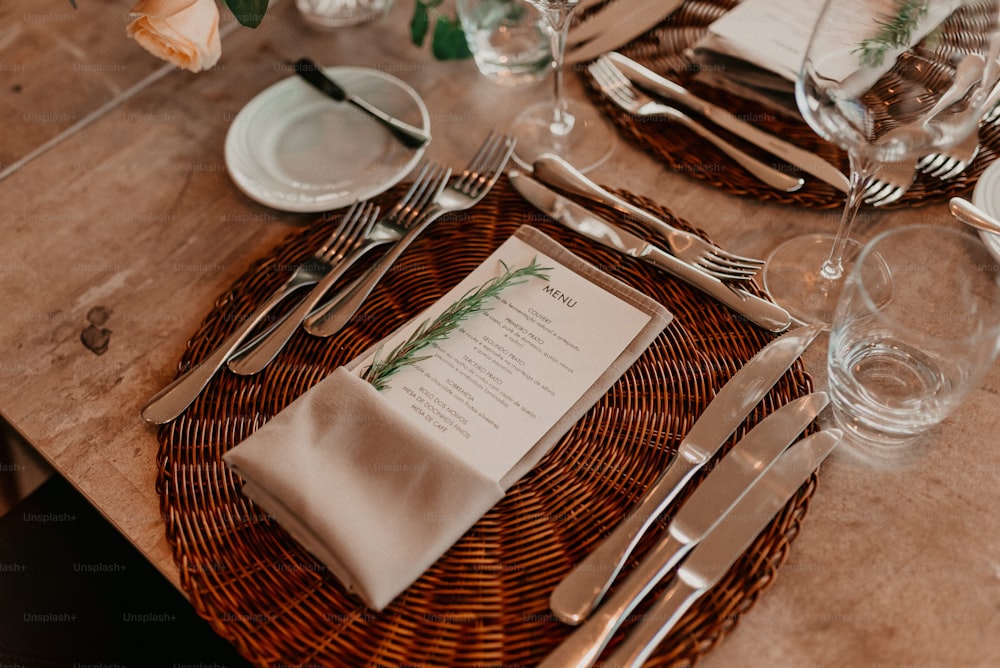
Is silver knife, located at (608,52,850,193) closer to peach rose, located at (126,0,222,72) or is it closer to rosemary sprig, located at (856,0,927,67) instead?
rosemary sprig, located at (856,0,927,67)

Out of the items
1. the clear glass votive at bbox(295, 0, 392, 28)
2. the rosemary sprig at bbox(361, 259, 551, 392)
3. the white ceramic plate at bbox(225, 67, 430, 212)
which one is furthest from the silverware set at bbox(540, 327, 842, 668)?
the clear glass votive at bbox(295, 0, 392, 28)

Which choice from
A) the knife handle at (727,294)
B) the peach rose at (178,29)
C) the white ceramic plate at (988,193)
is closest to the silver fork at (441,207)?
the knife handle at (727,294)

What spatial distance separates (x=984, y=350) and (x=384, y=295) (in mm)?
567

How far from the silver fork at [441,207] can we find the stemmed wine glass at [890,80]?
1.20ft

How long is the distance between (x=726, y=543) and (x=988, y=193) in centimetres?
54

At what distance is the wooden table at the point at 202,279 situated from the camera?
0.67 m

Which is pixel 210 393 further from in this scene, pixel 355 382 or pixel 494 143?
pixel 494 143

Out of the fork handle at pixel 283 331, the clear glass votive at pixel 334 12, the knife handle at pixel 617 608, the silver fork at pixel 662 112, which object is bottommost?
the fork handle at pixel 283 331

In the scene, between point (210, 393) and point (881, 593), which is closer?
point (881, 593)

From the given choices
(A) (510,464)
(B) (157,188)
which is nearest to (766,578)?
(A) (510,464)

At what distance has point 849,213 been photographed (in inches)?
32.9

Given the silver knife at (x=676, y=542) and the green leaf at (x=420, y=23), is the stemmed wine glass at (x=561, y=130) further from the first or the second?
the silver knife at (x=676, y=542)

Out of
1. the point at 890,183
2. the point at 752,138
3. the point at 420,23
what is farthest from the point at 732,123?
the point at 420,23

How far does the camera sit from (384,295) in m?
0.88
